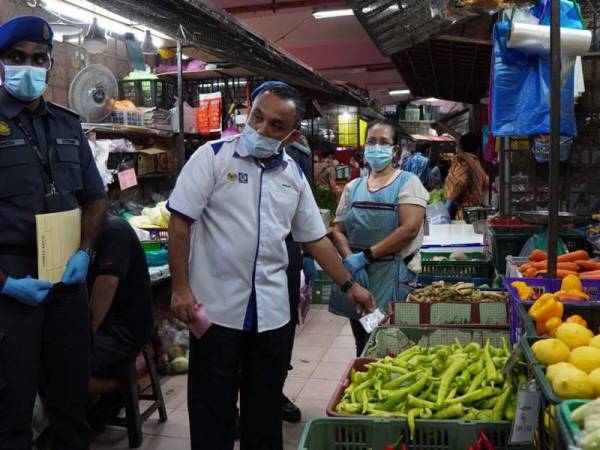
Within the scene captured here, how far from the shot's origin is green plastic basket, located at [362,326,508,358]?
286 cm

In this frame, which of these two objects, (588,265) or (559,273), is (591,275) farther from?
(588,265)

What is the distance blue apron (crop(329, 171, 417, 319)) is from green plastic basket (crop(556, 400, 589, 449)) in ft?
6.96

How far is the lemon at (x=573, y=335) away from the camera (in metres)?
1.78

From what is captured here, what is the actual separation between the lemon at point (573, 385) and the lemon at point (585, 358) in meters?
0.18

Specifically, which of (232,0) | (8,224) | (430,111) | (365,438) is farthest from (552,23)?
(430,111)

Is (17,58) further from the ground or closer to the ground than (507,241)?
further from the ground

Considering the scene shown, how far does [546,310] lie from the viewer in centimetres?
206

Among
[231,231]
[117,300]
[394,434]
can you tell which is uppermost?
[231,231]

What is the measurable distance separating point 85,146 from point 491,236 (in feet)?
10.8

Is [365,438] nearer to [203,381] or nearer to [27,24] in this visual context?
[203,381]

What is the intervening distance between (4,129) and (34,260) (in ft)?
1.68

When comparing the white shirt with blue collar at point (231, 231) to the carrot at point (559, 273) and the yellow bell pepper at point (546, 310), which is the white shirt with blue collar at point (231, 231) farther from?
the carrot at point (559, 273)

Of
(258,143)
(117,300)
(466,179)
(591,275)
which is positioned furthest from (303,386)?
(466,179)

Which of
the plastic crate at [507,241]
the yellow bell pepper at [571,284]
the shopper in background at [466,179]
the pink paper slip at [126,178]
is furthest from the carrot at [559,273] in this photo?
the shopper in background at [466,179]
